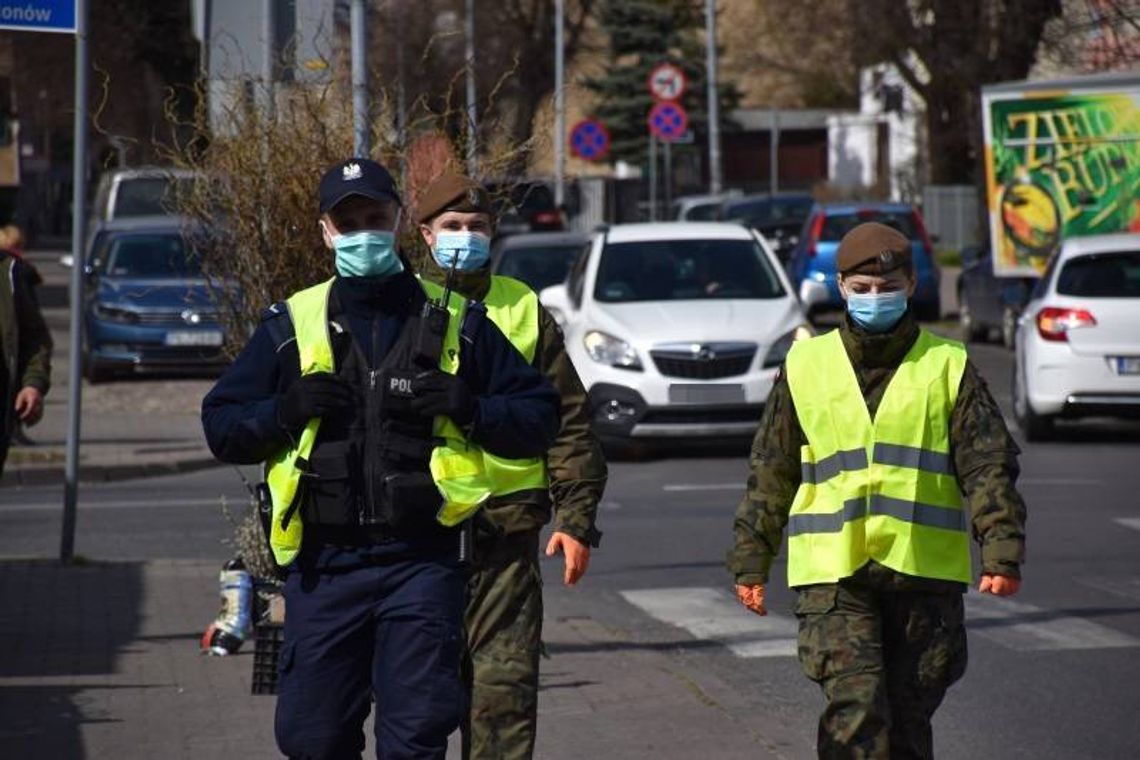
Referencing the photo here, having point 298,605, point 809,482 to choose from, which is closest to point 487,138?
point 809,482

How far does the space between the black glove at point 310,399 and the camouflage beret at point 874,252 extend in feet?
5.04

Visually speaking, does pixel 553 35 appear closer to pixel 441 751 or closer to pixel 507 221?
pixel 507 221

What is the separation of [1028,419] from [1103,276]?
1.23 metres

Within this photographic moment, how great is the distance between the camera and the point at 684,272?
1869 cm

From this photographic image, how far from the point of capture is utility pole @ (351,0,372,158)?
30.8 ft

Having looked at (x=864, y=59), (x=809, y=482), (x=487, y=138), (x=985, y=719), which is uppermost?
(x=864, y=59)

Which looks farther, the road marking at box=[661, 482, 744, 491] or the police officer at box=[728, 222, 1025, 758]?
the road marking at box=[661, 482, 744, 491]

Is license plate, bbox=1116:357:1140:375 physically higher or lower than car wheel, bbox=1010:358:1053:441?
higher

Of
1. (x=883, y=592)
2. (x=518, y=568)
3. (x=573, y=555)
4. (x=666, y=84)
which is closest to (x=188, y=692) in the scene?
(x=518, y=568)

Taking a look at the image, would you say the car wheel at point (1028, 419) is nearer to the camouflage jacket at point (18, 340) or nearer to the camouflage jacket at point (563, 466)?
the camouflage jacket at point (18, 340)

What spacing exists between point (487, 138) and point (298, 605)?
17.8 feet

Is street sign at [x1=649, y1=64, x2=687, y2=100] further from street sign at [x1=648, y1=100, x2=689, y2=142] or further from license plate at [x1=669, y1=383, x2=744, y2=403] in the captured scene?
license plate at [x1=669, y1=383, x2=744, y2=403]

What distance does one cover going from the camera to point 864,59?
44062 millimetres

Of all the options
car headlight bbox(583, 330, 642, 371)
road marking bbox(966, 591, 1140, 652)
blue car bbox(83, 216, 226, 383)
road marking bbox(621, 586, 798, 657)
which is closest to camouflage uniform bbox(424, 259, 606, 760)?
road marking bbox(621, 586, 798, 657)
